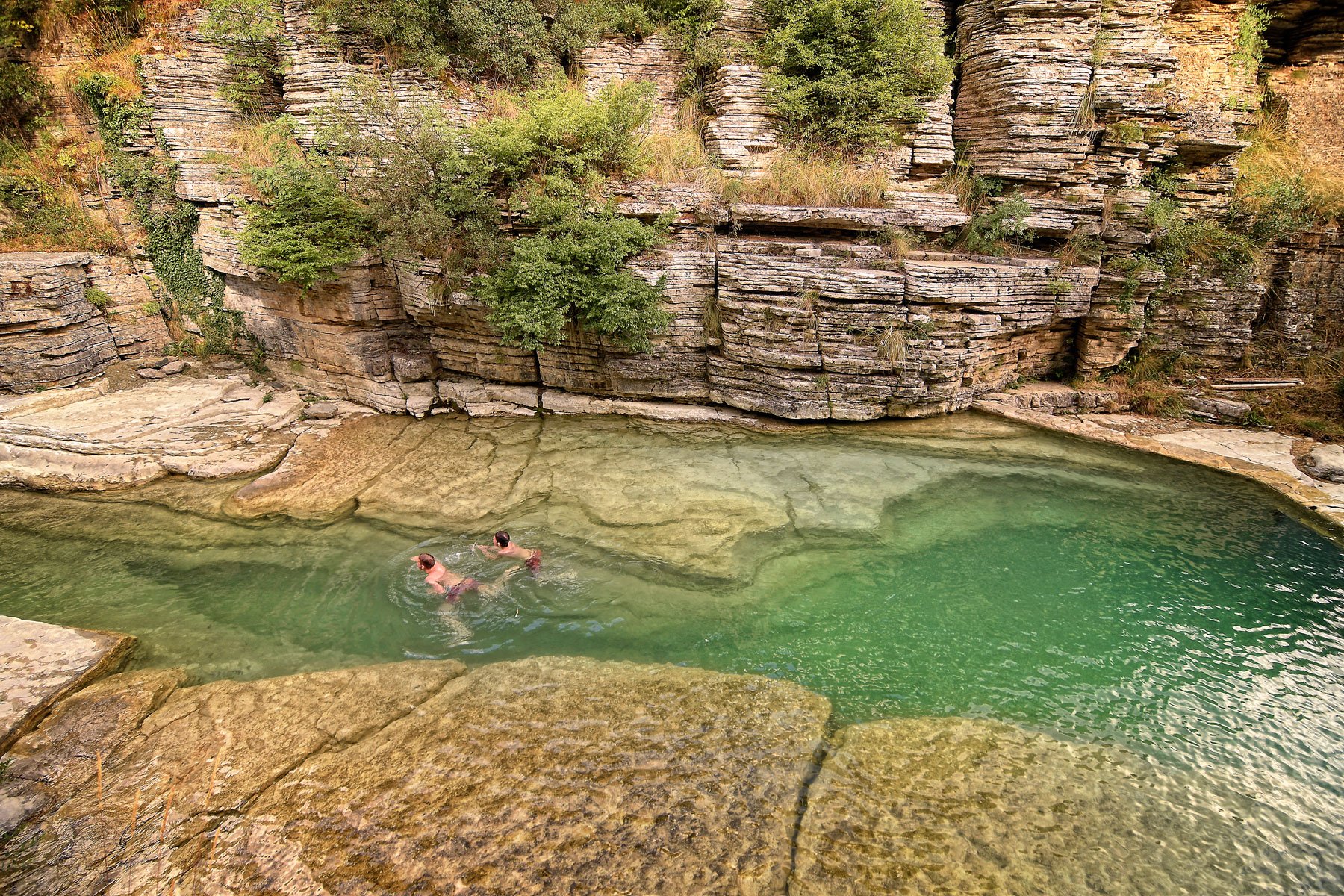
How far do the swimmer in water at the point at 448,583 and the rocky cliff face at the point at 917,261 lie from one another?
4.38m

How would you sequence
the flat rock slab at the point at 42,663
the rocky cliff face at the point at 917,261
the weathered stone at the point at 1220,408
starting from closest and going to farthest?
the flat rock slab at the point at 42,663, the rocky cliff face at the point at 917,261, the weathered stone at the point at 1220,408

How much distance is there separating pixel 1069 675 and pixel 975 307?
19.1 feet

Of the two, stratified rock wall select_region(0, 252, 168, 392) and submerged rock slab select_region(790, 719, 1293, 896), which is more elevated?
stratified rock wall select_region(0, 252, 168, 392)

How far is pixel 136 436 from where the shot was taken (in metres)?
8.96

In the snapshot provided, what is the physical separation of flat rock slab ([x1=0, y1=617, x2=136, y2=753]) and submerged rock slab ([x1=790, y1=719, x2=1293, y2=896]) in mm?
6112

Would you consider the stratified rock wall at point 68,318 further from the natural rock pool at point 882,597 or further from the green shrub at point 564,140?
the green shrub at point 564,140

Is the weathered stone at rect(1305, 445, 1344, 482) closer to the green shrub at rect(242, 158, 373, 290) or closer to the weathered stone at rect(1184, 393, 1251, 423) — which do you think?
the weathered stone at rect(1184, 393, 1251, 423)

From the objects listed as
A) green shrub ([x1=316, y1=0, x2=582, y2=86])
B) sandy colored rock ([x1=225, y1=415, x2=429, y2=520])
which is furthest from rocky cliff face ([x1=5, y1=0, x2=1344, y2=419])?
sandy colored rock ([x1=225, y1=415, x2=429, y2=520])

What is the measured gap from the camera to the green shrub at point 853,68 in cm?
1048

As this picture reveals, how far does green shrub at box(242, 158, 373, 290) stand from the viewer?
8.97 metres

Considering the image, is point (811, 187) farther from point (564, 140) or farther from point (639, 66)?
point (639, 66)

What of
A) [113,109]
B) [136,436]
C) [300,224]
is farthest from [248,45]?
[136,436]

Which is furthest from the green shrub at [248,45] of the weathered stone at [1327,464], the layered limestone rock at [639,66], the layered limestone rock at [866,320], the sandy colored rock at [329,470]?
the weathered stone at [1327,464]

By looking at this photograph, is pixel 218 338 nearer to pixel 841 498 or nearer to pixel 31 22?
pixel 31 22
